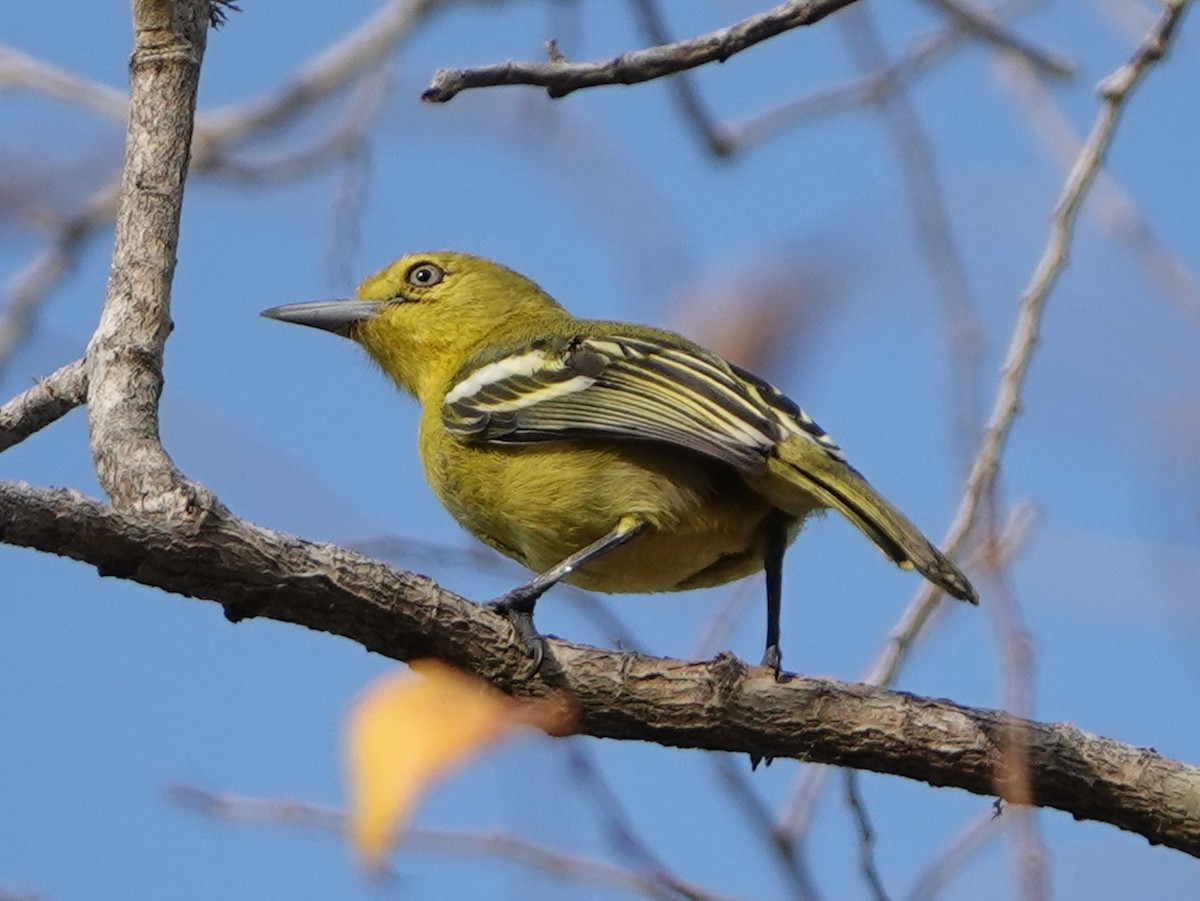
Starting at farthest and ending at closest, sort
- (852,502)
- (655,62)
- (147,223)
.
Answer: (852,502)
(147,223)
(655,62)

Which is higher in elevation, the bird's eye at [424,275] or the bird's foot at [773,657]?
the bird's eye at [424,275]

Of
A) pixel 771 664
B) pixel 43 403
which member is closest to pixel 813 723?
pixel 771 664

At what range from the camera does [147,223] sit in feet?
13.3

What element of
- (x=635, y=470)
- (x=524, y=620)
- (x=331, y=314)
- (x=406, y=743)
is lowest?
(x=406, y=743)

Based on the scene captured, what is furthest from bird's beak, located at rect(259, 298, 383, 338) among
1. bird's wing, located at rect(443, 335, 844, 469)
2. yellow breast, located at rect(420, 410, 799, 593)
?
yellow breast, located at rect(420, 410, 799, 593)

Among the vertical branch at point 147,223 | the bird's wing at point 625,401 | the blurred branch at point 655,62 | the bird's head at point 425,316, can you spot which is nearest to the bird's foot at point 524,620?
the bird's wing at point 625,401

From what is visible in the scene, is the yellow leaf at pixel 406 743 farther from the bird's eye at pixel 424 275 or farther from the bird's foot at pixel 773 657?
the bird's eye at pixel 424 275

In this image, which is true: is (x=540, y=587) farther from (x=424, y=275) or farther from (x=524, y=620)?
(x=424, y=275)

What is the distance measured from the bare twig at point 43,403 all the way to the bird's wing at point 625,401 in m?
1.47

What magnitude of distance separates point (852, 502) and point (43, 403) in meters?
2.06

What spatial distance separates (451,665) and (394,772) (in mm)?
2177

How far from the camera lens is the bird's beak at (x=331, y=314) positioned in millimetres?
6219

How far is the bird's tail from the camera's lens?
A: 3.81 meters

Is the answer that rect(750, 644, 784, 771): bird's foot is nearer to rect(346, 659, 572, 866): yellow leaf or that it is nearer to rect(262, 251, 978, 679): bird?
rect(262, 251, 978, 679): bird
